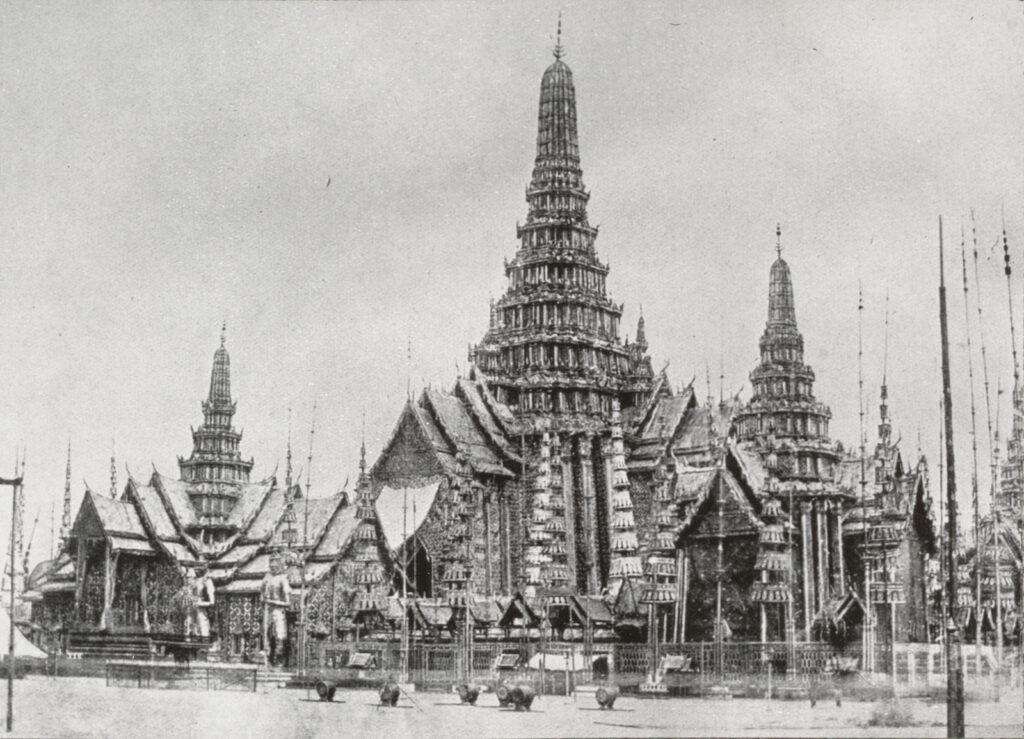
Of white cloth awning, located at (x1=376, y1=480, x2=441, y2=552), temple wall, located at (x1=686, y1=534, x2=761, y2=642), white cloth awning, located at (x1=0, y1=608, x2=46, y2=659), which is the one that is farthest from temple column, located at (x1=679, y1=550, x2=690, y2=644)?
white cloth awning, located at (x1=0, y1=608, x2=46, y2=659)

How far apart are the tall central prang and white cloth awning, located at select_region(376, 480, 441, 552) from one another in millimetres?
3589

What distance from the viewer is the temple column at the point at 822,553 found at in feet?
100

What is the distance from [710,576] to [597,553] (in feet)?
20.5

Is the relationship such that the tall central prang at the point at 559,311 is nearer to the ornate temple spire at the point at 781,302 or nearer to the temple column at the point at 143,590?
the ornate temple spire at the point at 781,302

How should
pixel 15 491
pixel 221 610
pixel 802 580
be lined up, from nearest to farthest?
1. pixel 15 491
2. pixel 802 580
3. pixel 221 610

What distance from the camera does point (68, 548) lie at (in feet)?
139

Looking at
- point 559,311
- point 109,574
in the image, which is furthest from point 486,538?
point 109,574

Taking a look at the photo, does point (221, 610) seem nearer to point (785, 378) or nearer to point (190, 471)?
point (190, 471)

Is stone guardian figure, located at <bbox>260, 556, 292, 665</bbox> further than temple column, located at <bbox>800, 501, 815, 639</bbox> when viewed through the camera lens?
Yes

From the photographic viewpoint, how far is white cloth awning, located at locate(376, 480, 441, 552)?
3678cm

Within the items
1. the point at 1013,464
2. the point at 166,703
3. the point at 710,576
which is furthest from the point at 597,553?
the point at 166,703

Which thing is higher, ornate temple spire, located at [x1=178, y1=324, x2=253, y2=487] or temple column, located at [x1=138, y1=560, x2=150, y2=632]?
ornate temple spire, located at [x1=178, y1=324, x2=253, y2=487]

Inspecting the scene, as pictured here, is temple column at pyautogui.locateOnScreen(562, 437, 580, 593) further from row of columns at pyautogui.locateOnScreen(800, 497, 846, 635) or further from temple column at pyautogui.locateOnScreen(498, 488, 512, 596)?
row of columns at pyautogui.locateOnScreen(800, 497, 846, 635)

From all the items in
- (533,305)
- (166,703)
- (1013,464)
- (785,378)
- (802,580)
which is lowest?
(166,703)
